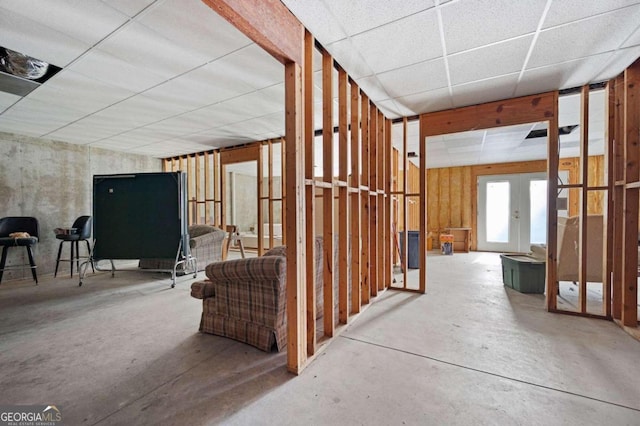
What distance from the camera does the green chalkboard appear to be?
4148 mm

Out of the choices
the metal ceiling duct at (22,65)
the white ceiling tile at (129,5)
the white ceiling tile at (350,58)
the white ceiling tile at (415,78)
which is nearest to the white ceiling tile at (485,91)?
the white ceiling tile at (415,78)

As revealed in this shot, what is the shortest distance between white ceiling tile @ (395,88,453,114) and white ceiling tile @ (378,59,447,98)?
12cm

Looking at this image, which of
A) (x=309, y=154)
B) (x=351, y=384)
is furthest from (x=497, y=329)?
(x=309, y=154)

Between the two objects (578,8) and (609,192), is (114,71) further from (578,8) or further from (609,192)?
(609,192)

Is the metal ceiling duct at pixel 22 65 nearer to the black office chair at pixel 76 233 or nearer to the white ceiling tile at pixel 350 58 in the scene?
the white ceiling tile at pixel 350 58

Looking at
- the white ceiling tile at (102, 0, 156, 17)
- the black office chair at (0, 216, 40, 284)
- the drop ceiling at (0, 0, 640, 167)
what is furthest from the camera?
the black office chair at (0, 216, 40, 284)

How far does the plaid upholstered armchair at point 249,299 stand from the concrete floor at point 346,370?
0.42 feet

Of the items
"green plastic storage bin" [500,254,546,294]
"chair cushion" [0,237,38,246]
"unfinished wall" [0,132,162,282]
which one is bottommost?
"green plastic storage bin" [500,254,546,294]

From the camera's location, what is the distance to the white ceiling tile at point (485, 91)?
2.88m

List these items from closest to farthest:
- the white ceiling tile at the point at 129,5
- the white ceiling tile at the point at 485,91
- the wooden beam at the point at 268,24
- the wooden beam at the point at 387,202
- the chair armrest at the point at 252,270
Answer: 1. the wooden beam at the point at 268,24
2. the white ceiling tile at the point at 129,5
3. the chair armrest at the point at 252,270
4. the white ceiling tile at the point at 485,91
5. the wooden beam at the point at 387,202

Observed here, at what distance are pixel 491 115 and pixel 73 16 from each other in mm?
4179

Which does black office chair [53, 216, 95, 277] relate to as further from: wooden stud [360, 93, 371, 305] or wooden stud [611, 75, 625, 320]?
wooden stud [611, 75, 625, 320]

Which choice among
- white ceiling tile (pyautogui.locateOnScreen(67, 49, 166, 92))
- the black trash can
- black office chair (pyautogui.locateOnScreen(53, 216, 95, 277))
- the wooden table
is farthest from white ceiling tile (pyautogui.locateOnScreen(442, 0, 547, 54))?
the wooden table

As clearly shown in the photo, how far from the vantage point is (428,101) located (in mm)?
3426
